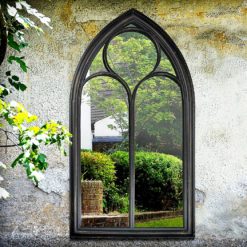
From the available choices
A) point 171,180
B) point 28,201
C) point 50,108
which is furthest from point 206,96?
point 28,201

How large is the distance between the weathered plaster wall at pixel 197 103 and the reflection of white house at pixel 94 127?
1.17ft

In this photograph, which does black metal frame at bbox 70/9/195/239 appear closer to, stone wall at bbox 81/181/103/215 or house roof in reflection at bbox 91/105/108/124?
stone wall at bbox 81/181/103/215

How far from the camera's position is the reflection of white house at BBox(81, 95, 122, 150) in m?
5.89

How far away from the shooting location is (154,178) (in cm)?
625

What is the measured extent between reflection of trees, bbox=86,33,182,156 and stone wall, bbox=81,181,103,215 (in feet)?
2.27

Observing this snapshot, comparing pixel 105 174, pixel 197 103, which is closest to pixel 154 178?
pixel 105 174

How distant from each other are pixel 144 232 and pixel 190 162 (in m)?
0.84

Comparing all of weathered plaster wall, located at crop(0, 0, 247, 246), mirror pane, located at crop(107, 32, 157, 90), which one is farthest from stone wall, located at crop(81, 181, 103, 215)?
mirror pane, located at crop(107, 32, 157, 90)

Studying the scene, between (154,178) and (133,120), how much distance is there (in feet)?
2.88

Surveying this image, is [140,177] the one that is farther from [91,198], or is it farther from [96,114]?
[96,114]

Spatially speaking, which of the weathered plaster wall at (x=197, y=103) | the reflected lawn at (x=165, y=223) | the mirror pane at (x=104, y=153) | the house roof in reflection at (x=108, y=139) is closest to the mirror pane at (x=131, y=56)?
the mirror pane at (x=104, y=153)

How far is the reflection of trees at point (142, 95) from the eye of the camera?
19.7 ft

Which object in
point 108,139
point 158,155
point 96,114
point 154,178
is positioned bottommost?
point 154,178

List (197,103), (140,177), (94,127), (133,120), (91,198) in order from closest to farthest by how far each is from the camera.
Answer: (197,103)
(133,120)
(91,198)
(94,127)
(140,177)
